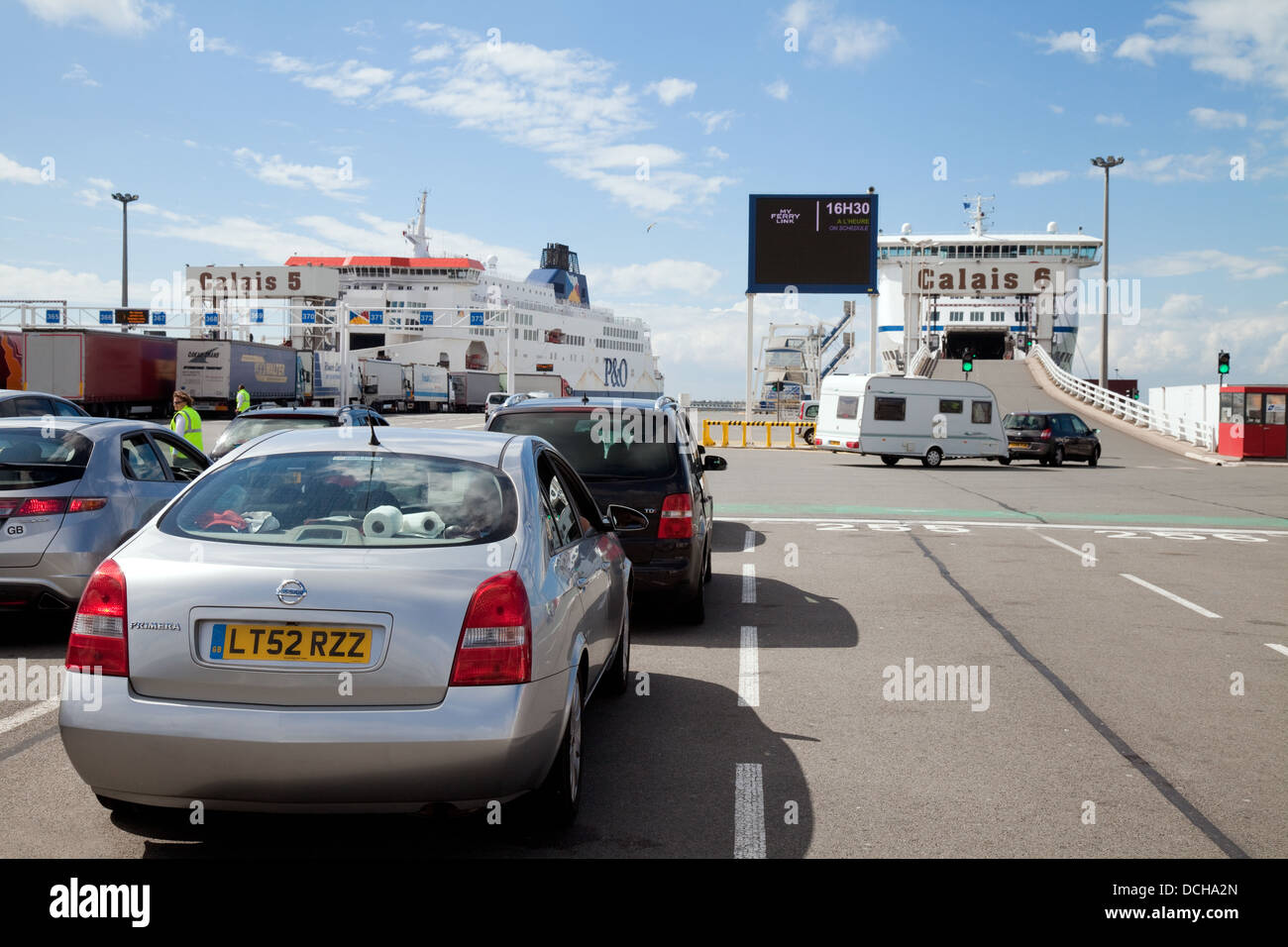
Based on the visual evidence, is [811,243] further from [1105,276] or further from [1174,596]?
[1174,596]

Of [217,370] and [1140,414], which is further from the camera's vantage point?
[217,370]

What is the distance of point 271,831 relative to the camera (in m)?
4.44

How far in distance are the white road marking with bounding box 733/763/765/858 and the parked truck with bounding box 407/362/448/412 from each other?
71696 mm

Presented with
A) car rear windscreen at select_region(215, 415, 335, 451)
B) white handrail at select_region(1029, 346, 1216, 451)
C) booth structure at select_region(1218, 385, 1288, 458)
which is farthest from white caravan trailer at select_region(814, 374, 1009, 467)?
car rear windscreen at select_region(215, 415, 335, 451)

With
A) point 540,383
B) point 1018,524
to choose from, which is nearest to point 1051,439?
point 1018,524

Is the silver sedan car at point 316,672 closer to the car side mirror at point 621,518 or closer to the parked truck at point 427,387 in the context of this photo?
the car side mirror at point 621,518

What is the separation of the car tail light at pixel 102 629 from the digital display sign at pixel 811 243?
1558 inches

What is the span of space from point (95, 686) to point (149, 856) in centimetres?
71

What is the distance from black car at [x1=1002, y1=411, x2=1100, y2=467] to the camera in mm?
32969

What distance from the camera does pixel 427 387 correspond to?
7681 cm

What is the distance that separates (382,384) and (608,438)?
6501cm

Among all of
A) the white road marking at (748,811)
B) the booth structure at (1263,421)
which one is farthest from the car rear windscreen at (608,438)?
the booth structure at (1263,421)
